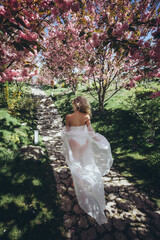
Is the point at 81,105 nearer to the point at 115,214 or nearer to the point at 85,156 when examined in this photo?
the point at 85,156

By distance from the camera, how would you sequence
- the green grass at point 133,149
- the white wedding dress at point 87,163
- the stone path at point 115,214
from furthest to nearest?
the green grass at point 133,149 < the white wedding dress at point 87,163 < the stone path at point 115,214

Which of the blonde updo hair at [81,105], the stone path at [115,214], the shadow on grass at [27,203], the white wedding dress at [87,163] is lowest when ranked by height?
the stone path at [115,214]

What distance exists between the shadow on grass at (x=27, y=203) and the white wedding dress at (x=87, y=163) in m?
0.70

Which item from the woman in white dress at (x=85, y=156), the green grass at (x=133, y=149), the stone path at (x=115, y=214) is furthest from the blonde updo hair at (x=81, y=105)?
the green grass at (x=133, y=149)

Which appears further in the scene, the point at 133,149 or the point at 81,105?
the point at 133,149

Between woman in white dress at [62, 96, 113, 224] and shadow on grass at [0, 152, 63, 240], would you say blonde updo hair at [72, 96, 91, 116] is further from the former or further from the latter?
shadow on grass at [0, 152, 63, 240]

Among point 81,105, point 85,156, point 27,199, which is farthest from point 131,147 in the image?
point 27,199

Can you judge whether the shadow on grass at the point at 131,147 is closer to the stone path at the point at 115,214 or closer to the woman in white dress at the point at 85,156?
the stone path at the point at 115,214

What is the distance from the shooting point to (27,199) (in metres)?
2.63

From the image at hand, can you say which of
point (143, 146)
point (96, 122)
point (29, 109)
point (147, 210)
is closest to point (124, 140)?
point (143, 146)

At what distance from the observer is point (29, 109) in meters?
8.69

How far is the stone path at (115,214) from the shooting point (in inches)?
87.4

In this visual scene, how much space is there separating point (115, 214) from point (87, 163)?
119 centimetres

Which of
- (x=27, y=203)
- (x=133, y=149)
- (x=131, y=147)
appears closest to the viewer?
(x=27, y=203)
